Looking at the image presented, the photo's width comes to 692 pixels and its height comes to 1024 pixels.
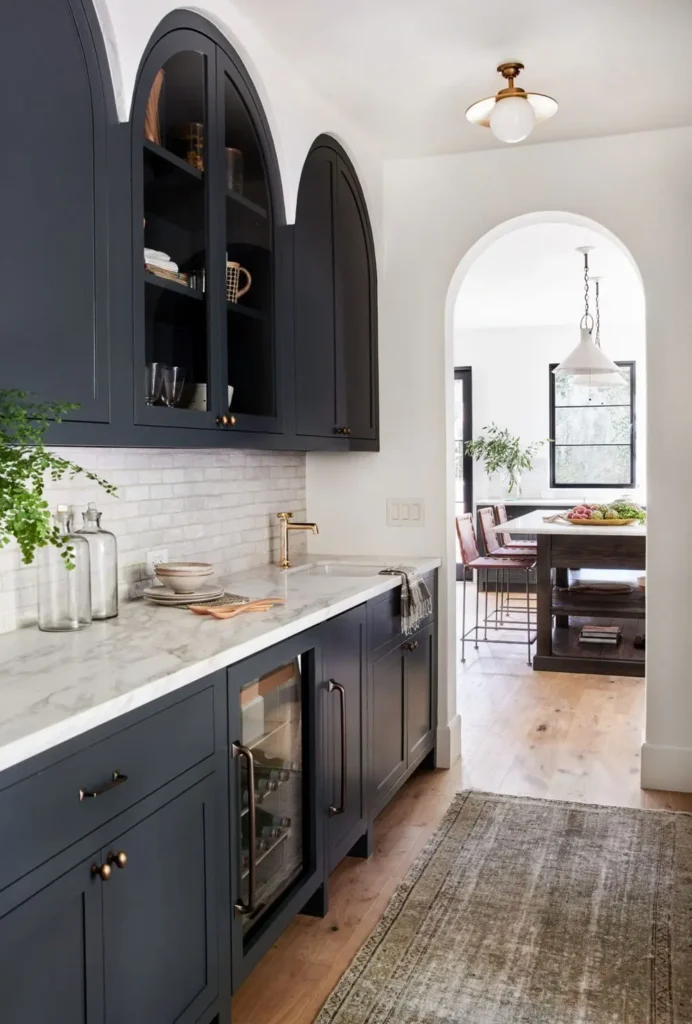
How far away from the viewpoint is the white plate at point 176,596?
8.25 ft

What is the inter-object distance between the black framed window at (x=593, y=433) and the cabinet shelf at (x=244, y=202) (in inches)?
279

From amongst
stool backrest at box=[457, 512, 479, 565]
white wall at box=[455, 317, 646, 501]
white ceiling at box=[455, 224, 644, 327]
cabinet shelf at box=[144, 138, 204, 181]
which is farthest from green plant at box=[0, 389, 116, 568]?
white wall at box=[455, 317, 646, 501]

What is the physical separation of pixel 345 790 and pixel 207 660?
43.0 inches

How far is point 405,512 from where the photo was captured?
3932 millimetres

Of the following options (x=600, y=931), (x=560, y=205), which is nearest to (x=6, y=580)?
(x=600, y=931)

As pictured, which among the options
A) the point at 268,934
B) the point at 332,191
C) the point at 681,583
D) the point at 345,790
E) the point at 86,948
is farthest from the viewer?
the point at 681,583

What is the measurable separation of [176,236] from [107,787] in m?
1.41

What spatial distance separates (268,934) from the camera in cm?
221

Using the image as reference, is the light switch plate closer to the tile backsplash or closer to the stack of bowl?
the tile backsplash

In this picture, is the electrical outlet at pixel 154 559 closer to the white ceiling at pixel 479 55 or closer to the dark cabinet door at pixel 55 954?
the dark cabinet door at pixel 55 954

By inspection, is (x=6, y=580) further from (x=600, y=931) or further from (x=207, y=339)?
(x=600, y=931)

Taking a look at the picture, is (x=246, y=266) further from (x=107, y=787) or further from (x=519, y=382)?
(x=519, y=382)

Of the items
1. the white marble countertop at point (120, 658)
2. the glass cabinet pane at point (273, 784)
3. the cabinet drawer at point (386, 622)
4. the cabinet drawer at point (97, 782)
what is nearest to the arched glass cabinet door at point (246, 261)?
the white marble countertop at point (120, 658)

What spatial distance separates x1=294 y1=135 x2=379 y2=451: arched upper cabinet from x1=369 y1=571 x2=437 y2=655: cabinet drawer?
23.9 inches
